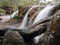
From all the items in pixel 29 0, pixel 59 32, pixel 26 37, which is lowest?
pixel 29 0

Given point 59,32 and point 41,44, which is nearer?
point 59,32

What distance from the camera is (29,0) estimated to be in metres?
30.6

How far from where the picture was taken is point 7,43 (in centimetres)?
819

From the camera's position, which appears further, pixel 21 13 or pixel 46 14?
pixel 21 13

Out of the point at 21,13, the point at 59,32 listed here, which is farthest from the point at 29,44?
the point at 21,13

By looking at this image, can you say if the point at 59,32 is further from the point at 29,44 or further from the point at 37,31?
the point at 29,44

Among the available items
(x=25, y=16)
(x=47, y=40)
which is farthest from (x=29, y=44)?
(x=25, y=16)

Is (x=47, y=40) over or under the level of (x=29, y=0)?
over

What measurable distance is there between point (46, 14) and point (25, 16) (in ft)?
8.79

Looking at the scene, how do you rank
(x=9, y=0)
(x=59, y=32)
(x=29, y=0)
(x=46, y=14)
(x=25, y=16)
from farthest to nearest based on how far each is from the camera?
1. (x=29, y=0)
2. (x=9, y=0)
3. (x=25, y=16)
4. (x=46, y=14)
5. (x=59, y=32)

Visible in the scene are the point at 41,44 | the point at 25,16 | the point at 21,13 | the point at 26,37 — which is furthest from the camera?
the point at 21,13

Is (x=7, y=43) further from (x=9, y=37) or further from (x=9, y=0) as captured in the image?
(x=9, y=0)

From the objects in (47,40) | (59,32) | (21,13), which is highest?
(59,32)

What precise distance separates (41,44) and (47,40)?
27.0 inches
